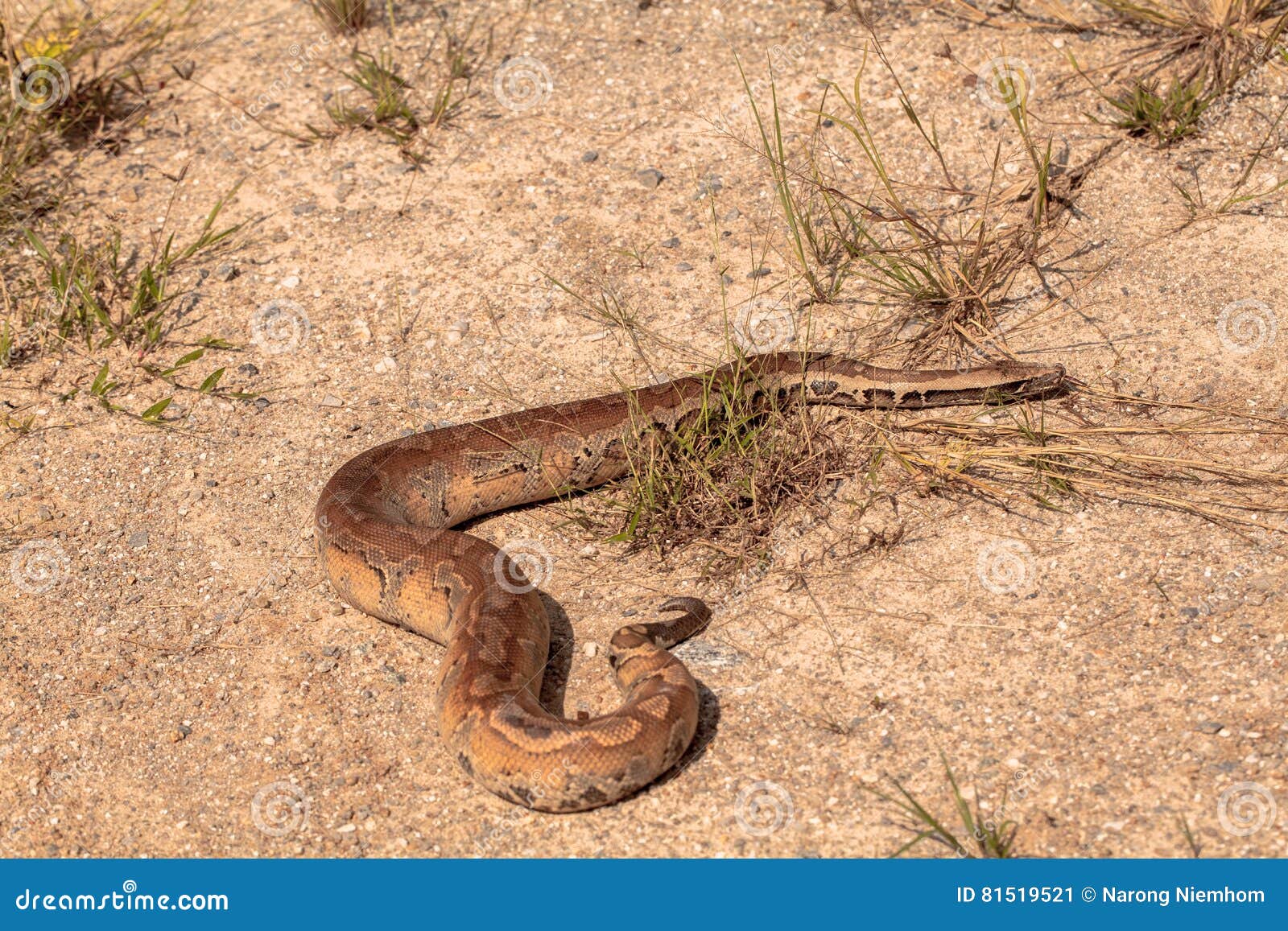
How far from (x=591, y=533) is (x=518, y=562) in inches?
18.8

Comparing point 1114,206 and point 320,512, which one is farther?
point 1114,206

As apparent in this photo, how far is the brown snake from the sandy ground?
0.22 m

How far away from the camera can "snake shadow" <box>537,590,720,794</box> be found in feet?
19.6

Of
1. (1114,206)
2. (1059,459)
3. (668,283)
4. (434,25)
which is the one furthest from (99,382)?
(1114,206)

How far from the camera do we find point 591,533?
24.4 feet

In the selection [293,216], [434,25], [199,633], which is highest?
[434,25]

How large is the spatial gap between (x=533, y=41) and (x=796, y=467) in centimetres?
547

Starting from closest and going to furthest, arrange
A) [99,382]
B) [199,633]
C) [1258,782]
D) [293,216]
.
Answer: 1. [1258,782]
2. [199,633]
3. [99,382]
4. [293,216]

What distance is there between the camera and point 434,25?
11.3 metres

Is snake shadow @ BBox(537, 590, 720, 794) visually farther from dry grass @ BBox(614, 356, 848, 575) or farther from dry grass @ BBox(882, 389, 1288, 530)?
dry grass @ BBox(882, 389, 1288, 530)

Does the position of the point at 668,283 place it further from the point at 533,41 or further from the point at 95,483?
the point at 95,483

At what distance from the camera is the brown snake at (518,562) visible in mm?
5730

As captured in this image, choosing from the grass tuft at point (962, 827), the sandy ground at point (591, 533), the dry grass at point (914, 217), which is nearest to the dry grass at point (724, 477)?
the sandy ground at point (591, 533)

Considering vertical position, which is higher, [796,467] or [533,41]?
[533,41]
